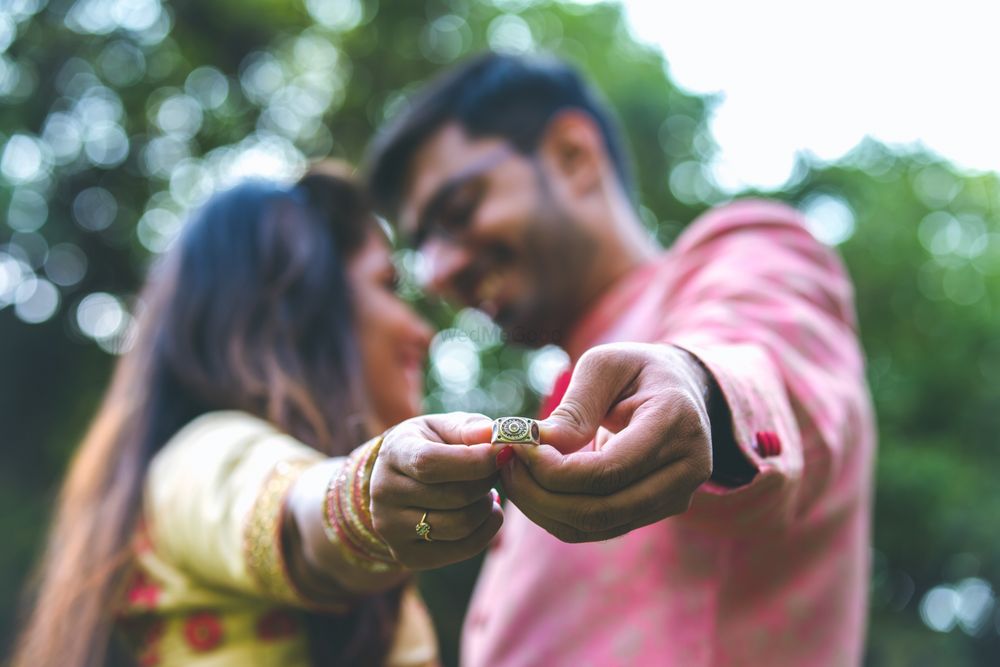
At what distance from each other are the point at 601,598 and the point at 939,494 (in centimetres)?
673

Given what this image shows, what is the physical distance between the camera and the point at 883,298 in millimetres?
8500

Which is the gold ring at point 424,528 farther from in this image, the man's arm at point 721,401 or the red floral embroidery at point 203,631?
the red floral embroidery at point 203,631

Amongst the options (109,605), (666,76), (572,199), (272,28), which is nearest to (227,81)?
(272,28)

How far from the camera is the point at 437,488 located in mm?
730

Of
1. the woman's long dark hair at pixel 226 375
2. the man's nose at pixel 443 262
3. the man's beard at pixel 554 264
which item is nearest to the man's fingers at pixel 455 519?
the woman's long dark hair at pixel 226 375

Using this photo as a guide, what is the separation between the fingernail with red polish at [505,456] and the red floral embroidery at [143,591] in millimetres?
897

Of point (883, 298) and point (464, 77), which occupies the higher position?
point (464, 77)

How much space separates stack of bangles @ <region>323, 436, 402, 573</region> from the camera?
87 cm

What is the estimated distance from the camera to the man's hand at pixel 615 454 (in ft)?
2.29

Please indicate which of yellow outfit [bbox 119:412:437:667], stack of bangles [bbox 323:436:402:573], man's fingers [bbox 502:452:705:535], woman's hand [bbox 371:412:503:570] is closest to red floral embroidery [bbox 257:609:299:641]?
yellow outfit [bbox 119:412:437:667]

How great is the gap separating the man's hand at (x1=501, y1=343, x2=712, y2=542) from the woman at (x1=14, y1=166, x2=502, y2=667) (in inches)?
2.0

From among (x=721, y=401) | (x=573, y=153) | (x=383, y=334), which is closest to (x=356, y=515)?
(x=721, y=401)

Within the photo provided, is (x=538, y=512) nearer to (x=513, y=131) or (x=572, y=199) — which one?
(x=572, y=199)

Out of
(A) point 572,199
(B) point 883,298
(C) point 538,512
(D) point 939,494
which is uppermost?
(C) point 538,512
